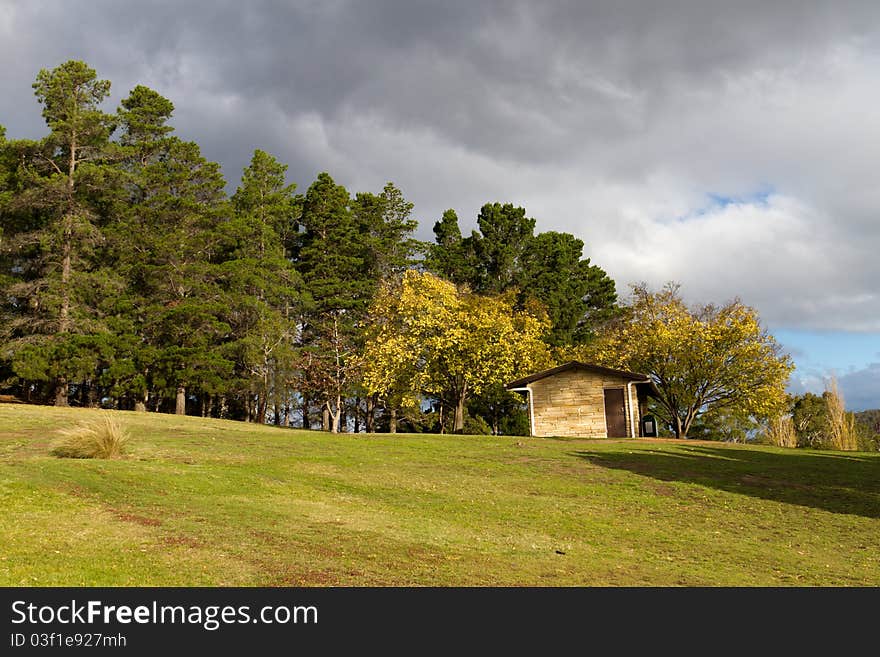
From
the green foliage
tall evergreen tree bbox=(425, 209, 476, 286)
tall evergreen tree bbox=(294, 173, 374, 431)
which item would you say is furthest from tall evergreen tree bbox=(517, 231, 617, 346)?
tall evergreen tree bbox=(294, 173, 374, 431)

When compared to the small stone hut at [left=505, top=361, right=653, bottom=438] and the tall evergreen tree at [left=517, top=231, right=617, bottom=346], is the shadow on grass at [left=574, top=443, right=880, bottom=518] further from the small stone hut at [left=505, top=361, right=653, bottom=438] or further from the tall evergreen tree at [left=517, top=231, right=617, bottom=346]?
the tall evergreen tree at [left=517, top=231, right=617, bottom=346]

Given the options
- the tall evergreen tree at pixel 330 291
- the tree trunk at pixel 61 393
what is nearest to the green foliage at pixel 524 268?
the tall evergreen tree at pixel 330 291

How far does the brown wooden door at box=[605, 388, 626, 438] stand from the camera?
34.8 meters

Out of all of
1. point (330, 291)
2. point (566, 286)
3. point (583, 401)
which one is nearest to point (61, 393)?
point (330, 291)

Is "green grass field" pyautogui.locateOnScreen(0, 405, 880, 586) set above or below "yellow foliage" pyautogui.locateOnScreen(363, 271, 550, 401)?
below

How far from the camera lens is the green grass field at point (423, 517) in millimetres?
8406

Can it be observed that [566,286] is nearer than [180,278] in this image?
No

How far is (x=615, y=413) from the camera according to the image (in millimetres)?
35094

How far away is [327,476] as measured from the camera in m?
17.9

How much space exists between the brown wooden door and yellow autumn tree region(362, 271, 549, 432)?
25.3ft

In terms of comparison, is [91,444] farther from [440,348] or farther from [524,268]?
[524,268]

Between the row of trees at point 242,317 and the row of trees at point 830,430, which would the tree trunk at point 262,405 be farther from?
the row of trees at point 830,430

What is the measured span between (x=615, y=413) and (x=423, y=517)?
79.4 ft
